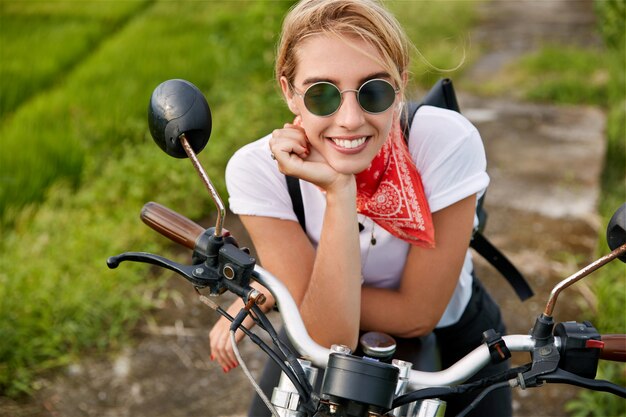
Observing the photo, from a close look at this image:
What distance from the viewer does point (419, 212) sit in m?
1.56

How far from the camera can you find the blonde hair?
1.42 m

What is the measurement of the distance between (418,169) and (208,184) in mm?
678

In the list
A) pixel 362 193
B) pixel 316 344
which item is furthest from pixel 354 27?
pixel 316 344

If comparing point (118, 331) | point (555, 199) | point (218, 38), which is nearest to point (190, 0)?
point (218, 38)

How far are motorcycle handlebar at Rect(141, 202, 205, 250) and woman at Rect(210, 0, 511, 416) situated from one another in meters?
0.21

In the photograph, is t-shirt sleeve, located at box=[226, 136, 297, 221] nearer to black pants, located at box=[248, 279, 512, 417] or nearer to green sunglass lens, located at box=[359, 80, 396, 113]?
black pants, located at box=[248, 279, 512, 417]

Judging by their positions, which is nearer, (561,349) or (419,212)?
(561,349)

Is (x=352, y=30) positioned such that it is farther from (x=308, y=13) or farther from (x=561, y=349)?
(x=561, y=349)

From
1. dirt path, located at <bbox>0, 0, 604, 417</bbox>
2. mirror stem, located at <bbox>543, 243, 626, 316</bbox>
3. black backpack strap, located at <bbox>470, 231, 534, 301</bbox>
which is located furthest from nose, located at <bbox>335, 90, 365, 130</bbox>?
dirt path, located at <bbox>0, 0, 604, 417</bbox>

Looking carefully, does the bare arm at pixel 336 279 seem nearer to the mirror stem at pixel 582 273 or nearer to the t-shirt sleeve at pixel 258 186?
the t-shirt sleeve at pixel 258 186

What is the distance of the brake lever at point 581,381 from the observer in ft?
3.33

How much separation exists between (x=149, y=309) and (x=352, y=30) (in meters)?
2.17

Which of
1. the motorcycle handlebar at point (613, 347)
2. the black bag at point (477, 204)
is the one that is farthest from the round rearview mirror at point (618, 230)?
the black bag at point (477, 204)

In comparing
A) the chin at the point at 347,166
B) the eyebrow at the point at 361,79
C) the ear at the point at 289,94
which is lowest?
the chin at the point at 347,166
